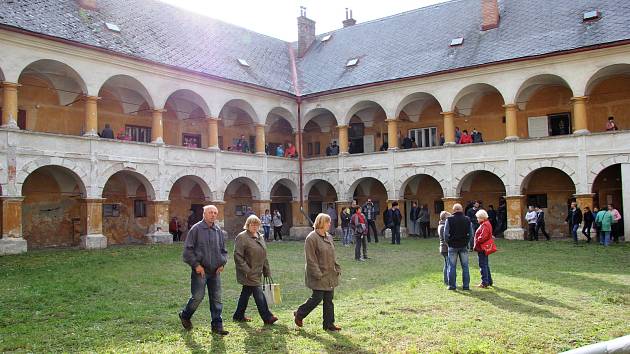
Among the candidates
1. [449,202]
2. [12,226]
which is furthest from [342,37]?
[12,226]

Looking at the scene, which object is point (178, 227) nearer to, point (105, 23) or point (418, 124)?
point (105, 23)

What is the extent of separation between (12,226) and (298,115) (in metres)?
15.7

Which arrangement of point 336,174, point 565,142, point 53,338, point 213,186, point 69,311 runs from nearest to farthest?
1. point 53,338
2. point 69,311
3. point 565,142
4. point 213,186
5. point 336,174

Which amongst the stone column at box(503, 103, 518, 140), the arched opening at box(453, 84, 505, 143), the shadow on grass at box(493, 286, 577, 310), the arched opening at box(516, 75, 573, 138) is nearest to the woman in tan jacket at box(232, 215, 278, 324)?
the shadow on grass at box(493, 286, 577, 310)

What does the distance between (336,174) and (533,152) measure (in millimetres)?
9792

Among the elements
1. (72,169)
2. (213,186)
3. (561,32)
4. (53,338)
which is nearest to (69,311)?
(53,338)

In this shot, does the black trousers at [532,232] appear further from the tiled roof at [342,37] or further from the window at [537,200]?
the tiled roof at [342,37]

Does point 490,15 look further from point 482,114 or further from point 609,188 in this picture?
point 609,188

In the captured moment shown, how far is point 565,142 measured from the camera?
23625 millimetres

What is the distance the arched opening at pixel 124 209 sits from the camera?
2547 centimetres

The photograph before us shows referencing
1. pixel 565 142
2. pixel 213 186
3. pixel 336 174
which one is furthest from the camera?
pixel 336 174

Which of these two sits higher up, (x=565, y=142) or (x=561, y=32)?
(x=561, y=32)

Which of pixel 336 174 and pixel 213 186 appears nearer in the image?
pixel 213 186

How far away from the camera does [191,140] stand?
94.6ft
